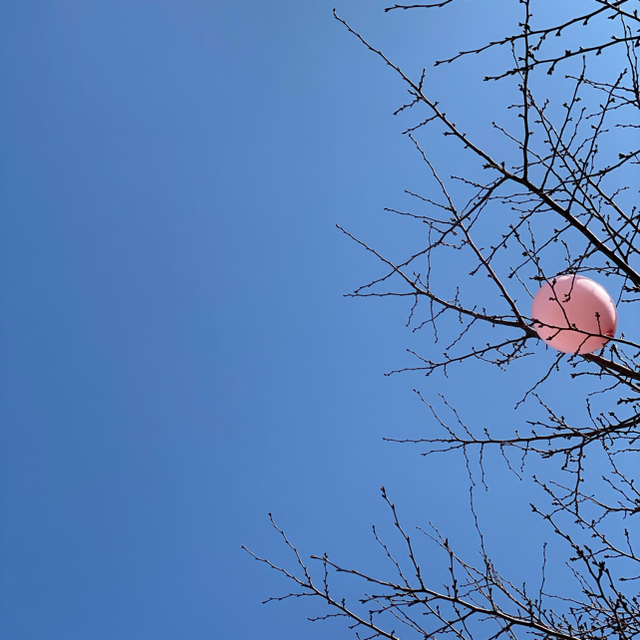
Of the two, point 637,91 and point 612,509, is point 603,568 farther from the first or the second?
point 637,91

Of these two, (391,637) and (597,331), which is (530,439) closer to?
(597,331)

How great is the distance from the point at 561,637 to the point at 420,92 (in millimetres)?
2736

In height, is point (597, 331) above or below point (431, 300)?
below

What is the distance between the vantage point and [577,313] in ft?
8.18

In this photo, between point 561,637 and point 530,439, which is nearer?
point 561,637

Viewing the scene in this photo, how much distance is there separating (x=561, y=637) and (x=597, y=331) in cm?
153

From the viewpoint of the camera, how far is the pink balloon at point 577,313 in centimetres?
248

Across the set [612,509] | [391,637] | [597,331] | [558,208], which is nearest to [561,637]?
[391,637]

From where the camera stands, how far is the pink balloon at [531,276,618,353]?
2.48 m

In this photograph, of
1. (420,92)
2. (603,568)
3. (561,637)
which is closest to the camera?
(603,568)

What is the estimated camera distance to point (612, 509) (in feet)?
11.0

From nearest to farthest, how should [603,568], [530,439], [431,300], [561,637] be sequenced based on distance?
[603,568] < [561,637] < [530,439] < [431,300]

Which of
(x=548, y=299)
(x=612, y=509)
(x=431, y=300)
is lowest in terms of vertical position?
(x=612, y=509)

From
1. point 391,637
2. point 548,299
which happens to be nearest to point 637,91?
point 548,299
